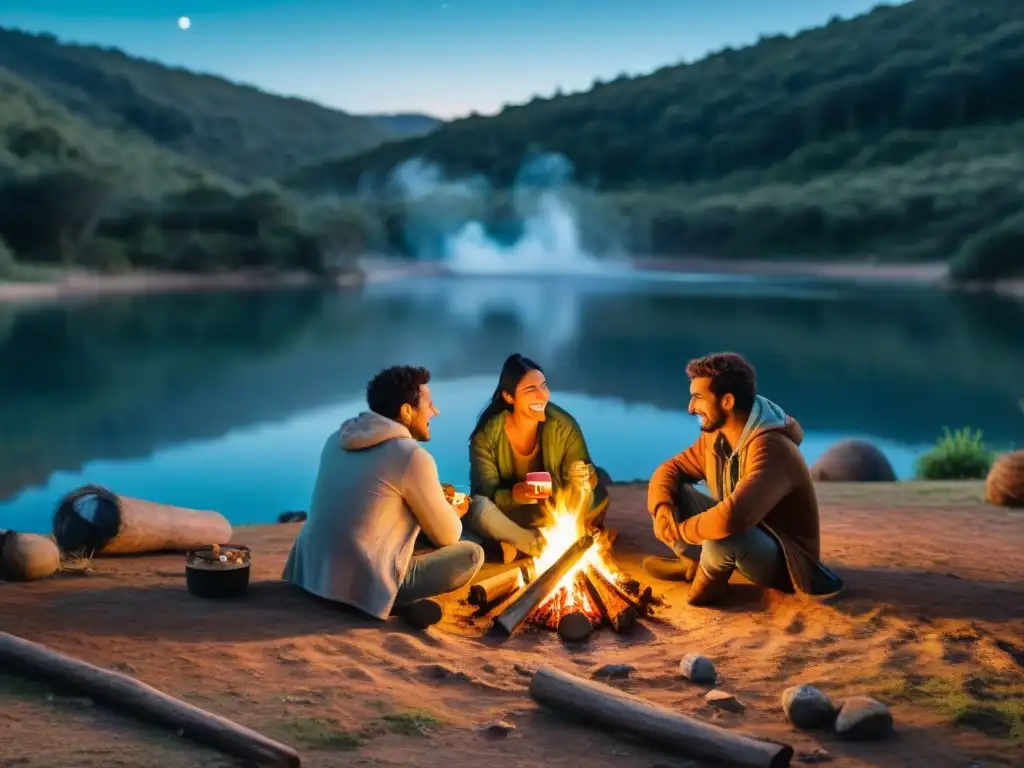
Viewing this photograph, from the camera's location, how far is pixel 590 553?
575cm

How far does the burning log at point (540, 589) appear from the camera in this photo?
17.3 ft

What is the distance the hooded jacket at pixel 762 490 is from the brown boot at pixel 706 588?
234mm

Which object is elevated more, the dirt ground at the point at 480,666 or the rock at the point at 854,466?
the rock at the point at 854,466

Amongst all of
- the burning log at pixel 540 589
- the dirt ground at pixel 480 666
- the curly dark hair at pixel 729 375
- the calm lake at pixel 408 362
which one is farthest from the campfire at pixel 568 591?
the calm lake at pixel 408 362

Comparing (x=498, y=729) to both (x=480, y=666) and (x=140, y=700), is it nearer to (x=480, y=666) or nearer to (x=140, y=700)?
(x=480, y=666)

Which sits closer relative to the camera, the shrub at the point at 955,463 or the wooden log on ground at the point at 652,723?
the wooden log on ground at the point at 652,723

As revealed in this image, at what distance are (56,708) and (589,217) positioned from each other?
73.8m

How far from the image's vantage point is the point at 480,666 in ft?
15.5

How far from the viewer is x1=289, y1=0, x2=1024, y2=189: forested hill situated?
261 ft

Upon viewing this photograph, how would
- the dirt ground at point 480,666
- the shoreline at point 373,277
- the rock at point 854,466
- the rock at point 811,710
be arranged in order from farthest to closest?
the shoreline at point 373,277 → the rock at point 854,466 → the rock at point 811,710 → the dirt ground at point 480,666

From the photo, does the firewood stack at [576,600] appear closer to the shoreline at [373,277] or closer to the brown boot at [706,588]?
the brown boot at [706,588]

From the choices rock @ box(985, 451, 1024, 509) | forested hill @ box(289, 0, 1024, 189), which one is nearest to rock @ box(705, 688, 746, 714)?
rock @ box(985, 451, 1024, 509)

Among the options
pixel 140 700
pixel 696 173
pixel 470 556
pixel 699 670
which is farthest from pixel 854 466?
pixel 696 173

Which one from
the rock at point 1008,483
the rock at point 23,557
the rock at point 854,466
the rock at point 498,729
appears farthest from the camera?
the rock at point 854,466
